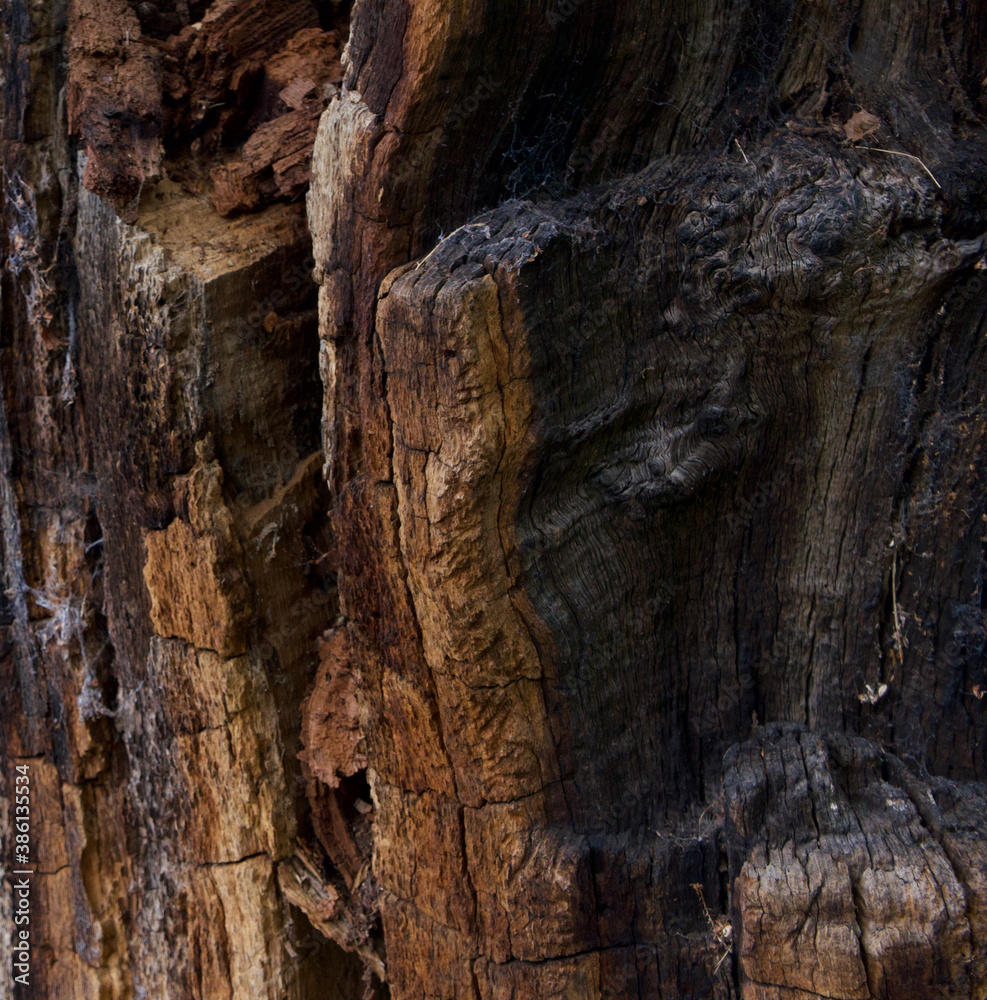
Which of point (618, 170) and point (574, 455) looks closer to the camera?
point (574, 455)

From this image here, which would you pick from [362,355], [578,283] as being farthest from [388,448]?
[578,283]

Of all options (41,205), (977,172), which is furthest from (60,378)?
(977,172)

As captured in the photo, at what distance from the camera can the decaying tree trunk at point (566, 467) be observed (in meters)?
2.08

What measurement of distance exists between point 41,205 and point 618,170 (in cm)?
198

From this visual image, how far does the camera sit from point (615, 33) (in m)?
2.15

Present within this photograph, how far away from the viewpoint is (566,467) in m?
2.17

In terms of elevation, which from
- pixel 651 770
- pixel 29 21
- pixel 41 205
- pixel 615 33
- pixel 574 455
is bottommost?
pixel 651 770

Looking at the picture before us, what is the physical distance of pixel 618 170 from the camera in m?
2.30

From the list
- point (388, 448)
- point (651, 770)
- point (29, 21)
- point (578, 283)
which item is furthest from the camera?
point (29, 21)

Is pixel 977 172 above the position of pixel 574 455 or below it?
above

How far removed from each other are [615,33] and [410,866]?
2.37m

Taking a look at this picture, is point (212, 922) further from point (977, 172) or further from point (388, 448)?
point (977, 172)

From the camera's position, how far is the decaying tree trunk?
2.08 metres

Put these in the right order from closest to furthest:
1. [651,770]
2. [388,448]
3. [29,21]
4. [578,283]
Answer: [578,283]
[388,448]
[651,770]
[29,21]
